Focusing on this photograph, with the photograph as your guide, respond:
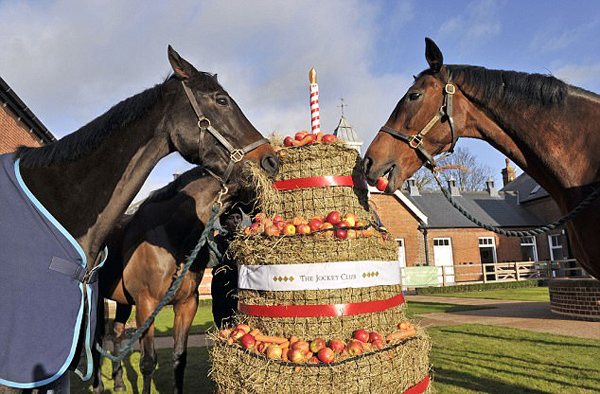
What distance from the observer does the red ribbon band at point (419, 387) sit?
Answer: 10.7 feet

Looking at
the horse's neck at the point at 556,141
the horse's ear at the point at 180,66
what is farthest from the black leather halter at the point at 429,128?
the horse's ear at the point at 180,66

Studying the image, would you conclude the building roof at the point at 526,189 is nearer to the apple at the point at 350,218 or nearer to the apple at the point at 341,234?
the apple at the point at 350,218

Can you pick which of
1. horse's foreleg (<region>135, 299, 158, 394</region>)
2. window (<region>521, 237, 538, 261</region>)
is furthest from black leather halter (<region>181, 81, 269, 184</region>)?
window (<region>521, 237, 538, 261</region>)

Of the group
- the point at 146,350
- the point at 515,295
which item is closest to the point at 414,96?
the point at 146,350

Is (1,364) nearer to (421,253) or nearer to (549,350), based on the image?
(549,350)

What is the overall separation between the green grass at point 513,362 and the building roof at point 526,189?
24639 millimetres

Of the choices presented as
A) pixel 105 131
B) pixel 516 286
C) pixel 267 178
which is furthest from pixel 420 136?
pixel 516 286

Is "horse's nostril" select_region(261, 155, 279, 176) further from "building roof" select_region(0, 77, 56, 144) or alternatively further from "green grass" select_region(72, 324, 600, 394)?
"building roof" select_region(0, 77, 56, 144)

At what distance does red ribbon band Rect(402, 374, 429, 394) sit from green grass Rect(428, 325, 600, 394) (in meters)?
1.84

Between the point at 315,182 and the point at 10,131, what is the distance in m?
15.8

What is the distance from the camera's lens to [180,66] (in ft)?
8.80

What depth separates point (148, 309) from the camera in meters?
4.50

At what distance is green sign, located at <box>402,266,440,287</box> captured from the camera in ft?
69.3

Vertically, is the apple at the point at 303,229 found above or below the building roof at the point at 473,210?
below
